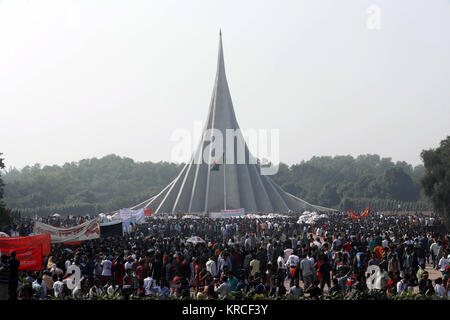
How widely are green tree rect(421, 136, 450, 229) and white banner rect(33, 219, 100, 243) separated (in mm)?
16940

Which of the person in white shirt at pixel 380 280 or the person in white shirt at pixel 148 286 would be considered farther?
the person in white shirt at pixel 380 280

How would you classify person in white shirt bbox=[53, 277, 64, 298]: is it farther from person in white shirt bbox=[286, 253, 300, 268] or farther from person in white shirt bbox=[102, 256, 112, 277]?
person in white shirt bbox=[286, 253, 300, 268]

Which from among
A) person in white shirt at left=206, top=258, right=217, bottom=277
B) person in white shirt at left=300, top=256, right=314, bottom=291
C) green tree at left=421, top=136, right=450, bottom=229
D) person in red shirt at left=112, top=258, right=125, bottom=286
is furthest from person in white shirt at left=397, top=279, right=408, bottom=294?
green tree at left=421, top=136, right=450, bottom=229

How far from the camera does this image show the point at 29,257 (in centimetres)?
1106

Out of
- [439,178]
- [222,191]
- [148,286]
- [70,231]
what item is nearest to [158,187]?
[222,191]

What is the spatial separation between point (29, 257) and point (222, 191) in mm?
38838

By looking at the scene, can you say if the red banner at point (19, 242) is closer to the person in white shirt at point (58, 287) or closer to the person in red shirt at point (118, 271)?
the person in red shirt at point (118, 271)

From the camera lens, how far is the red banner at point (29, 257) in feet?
35.7

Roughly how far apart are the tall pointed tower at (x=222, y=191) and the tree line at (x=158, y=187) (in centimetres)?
1236

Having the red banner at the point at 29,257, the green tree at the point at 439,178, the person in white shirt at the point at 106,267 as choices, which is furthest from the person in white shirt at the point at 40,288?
the green tree at the point at 439,178

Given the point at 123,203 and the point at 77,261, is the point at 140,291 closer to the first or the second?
the point at 77,261

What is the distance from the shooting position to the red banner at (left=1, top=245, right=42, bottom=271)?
10.9m

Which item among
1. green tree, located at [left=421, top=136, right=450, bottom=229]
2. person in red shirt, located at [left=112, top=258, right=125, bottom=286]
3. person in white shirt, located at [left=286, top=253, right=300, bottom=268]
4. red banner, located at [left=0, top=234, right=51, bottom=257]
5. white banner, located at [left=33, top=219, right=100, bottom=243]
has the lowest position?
person in red shirt, located at [left=112, top=258, right=125, bottom=286]
